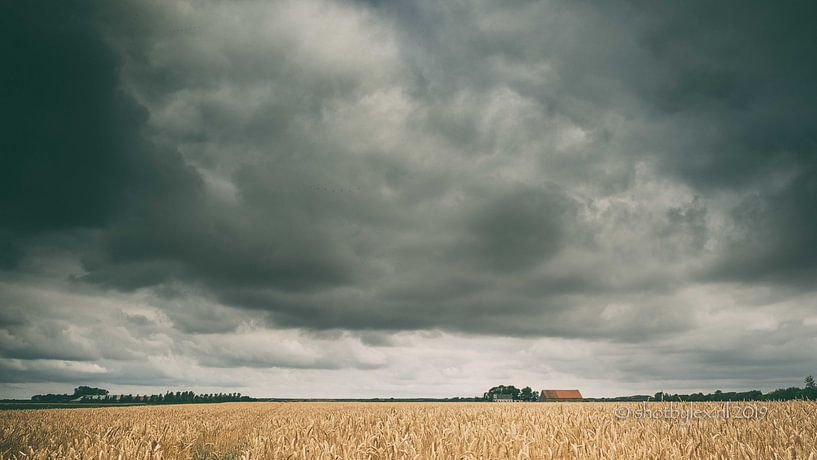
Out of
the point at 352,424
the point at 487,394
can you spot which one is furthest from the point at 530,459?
the point at 487,394

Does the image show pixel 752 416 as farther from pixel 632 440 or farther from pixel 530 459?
pixel 530 459

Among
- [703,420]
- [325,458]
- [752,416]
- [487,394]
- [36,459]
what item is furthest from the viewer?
[487,394]

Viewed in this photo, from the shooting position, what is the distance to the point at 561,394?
14238 centimetres

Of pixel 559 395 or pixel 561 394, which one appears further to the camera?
pixel 561 394

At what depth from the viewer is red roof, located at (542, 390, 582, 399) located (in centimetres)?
14040

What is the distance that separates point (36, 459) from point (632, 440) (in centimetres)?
952

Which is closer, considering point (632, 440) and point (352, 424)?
point (632, 440)

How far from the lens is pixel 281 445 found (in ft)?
26.2

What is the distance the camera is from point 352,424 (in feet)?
39.2

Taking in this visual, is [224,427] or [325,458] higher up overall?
[325,458]

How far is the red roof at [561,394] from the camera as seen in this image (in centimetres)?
14040

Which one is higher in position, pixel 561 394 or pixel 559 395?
pixel 561 394

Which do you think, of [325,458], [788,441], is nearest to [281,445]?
[325,458]

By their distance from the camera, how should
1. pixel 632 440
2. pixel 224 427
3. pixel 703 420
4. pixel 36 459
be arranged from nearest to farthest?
pixel 36 459, pixel 632 440, pixel 703 420, pixel 224 427
